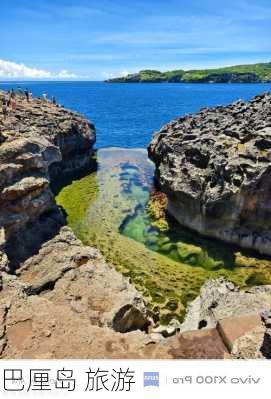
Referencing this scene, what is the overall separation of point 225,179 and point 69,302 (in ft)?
69.0

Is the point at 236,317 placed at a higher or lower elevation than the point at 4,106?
lower

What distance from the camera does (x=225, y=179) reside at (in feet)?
126

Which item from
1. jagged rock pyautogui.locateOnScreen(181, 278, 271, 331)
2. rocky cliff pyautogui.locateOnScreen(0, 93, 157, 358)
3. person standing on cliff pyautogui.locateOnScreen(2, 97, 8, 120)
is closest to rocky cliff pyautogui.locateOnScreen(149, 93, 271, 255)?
rocky cliff pyautogui.locateOnScreen(0, 93, 157, 358)

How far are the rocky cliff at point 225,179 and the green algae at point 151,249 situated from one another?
5.10ft

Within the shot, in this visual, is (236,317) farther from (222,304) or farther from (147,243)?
(147,243)

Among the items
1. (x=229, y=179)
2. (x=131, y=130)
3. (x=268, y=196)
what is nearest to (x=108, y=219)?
(x=229, y=179)

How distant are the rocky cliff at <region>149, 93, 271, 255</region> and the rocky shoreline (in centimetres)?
1290

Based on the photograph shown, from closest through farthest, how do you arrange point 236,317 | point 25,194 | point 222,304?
point 236,317 < point 222,304 < point 25,194

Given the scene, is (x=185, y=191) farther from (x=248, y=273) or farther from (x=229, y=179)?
(x=248, y=273)

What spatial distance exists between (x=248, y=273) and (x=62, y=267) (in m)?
15.2

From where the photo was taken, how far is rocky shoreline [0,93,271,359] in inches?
555

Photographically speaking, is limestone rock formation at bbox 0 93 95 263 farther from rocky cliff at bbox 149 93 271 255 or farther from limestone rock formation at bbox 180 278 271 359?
rocky cliff at bbox 149 93 271 255

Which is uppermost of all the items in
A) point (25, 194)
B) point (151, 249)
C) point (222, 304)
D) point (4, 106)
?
point (4, 106)

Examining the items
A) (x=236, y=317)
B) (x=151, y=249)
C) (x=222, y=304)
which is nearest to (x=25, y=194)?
(x=151, y=249)
